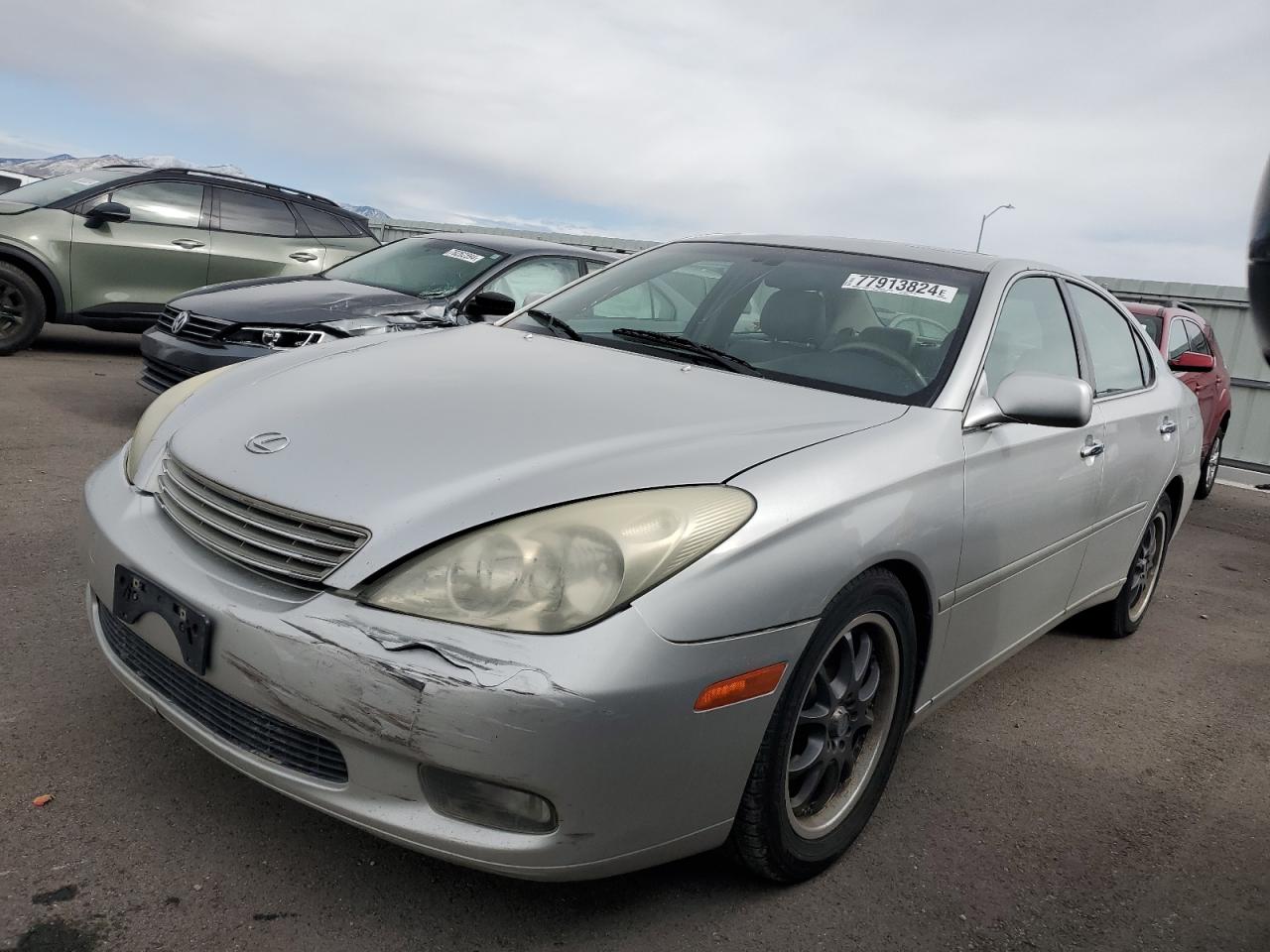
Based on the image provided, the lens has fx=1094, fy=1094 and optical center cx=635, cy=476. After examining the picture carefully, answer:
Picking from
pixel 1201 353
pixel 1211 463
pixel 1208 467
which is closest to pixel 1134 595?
pixel 1201 353

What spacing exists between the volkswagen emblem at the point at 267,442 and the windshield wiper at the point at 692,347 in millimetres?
1215

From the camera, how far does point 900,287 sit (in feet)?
10.9

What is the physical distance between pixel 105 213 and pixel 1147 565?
7.52 m

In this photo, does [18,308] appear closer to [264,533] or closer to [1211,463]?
[264,533]

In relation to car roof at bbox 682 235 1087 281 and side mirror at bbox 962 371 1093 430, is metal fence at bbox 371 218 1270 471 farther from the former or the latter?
side mirror at bbox 962 371 1093 430

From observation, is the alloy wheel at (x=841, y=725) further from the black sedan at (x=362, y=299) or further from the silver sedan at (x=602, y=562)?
the black sedan at (x=362, y=299)

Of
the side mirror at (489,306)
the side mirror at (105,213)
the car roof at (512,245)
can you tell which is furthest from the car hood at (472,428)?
the side mirror at (105,213)

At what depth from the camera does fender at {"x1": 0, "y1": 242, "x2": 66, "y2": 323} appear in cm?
810

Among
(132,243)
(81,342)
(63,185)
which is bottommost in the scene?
(81,342)

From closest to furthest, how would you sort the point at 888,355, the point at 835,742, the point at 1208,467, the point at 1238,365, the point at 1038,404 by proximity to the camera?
the point at 835,742 → the point at 1038,404 → the point at 888,355 → the point at 1208,467 → the point at 1238,365

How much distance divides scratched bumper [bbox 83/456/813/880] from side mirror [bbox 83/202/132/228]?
7.14 meters

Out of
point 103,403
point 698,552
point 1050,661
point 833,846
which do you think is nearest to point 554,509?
point 698,552

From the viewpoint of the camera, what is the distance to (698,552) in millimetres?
2078

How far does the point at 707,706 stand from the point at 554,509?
474 millimetres
